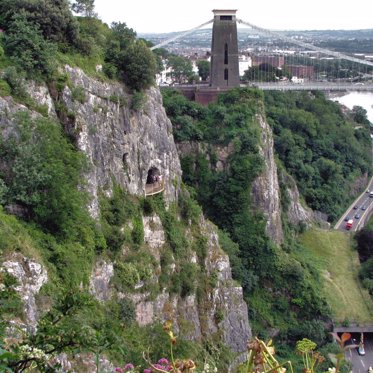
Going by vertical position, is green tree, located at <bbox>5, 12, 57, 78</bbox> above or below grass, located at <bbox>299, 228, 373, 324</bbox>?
above

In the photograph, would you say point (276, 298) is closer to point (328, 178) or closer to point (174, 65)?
point (328, 178)

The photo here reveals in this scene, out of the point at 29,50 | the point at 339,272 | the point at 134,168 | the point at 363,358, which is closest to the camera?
the point at 29,50

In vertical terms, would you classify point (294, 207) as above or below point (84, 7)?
below

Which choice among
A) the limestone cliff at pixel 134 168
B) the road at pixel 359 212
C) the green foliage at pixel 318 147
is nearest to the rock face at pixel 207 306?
the limestone cliff at pixel 134 168

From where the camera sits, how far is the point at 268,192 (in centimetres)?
2697

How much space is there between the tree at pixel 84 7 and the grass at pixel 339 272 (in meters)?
15.7

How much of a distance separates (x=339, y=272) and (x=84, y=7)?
58.6 feet

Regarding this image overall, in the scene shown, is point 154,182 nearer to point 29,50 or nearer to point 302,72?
point 29,50

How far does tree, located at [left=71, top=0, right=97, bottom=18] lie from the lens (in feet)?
61.7

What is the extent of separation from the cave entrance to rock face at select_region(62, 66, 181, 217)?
0.46 ft

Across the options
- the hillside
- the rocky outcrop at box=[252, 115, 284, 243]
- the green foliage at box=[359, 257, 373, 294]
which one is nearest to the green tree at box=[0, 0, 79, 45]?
the hillside

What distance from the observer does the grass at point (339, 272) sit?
25.8m

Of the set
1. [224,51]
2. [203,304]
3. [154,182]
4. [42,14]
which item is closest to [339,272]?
[203,304]

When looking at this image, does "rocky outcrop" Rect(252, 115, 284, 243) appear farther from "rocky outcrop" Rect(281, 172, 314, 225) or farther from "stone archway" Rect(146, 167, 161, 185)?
"stone archway" Rect(146, 167, 161, 185)
